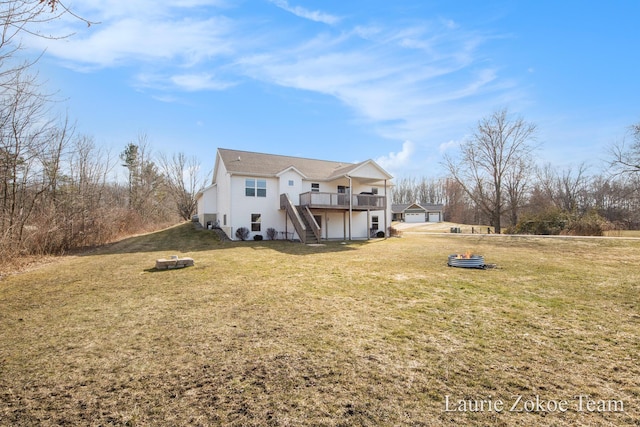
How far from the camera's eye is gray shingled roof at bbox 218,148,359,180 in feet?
65.5

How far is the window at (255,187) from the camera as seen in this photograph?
64.3ft

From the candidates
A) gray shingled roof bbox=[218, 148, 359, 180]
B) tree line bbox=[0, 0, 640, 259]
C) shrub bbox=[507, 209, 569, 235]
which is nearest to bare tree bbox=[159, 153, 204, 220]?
tree line bbox=[0, 0, 640, 259]

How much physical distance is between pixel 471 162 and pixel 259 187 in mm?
23566

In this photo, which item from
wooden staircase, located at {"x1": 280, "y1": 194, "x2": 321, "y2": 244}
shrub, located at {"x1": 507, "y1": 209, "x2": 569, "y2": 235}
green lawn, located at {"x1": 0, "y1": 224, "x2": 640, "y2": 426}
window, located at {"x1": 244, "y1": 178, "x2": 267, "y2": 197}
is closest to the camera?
green lawn, located at {"x1": 0, "y1": 224, "x2": 640, "y2": 426}

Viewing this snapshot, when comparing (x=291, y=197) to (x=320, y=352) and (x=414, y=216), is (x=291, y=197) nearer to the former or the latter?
(x=320, y=352)

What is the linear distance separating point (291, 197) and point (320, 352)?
57.2ft

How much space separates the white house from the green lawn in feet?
38.5

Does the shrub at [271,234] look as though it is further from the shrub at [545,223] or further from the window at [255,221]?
the shrub at [545,223]

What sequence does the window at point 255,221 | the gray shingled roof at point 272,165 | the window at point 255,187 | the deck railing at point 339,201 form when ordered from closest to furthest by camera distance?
the deck railing at point 339,201 → the window at point 255,187 → the window at point 255,221 → the gray shingled roof at point 272,165

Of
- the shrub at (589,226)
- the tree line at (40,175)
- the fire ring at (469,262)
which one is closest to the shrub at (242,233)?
the tree line at (40,175)

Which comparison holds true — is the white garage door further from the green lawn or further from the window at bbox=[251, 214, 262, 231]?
the green lawn

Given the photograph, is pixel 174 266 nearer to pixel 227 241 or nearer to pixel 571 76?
pixel 227 241

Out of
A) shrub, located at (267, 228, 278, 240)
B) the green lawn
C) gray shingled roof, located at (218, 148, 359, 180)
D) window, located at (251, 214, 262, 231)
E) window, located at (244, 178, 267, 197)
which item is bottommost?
the green lawn

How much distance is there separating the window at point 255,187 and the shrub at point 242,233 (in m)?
2.47
